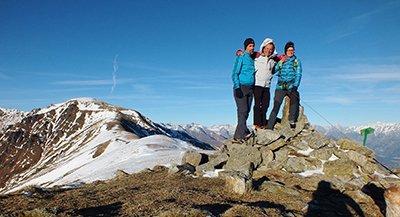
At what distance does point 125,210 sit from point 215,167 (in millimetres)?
8624

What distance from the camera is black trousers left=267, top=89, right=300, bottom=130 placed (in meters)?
14.5

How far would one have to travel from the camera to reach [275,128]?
1664 cm

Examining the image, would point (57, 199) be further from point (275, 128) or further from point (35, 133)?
point (35, 133)

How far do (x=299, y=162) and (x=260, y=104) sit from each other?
13.5 feet

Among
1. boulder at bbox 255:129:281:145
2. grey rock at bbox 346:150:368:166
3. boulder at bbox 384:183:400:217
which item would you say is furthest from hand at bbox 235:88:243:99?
boulder at bbox 384:183:400:217

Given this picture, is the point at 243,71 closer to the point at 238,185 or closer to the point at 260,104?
the point at 260,104

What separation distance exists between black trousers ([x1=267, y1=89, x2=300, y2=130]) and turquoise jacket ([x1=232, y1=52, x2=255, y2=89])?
271cm

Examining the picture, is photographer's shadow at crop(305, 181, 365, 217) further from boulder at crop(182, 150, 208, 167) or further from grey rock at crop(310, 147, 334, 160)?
boulder at crop(182, 150, 208, 167)

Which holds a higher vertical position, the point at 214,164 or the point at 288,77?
the point at 288,77

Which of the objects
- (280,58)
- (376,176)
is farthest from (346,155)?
(280,58)

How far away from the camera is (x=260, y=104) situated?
1374 centimetres

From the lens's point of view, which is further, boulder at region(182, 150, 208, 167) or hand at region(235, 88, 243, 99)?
boulder at region(182, 150, 208, 167)

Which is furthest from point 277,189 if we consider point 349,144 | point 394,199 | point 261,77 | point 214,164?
point 349,144

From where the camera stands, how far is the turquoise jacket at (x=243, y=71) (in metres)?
12.6
